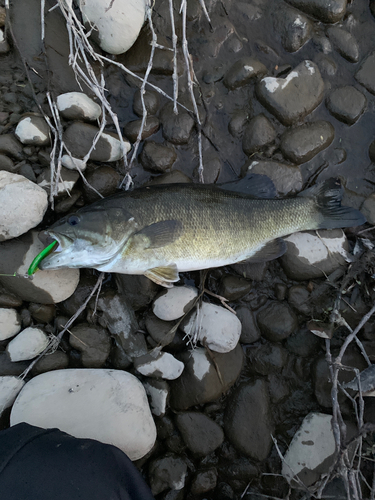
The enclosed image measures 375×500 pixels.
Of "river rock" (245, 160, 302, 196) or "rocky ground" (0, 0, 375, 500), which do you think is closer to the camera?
"rocky ground" (0, 0, 375, 500)

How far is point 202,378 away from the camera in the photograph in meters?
3.03

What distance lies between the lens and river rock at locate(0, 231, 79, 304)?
2.85 metres

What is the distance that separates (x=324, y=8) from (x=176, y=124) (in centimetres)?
212

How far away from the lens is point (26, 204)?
2.74m

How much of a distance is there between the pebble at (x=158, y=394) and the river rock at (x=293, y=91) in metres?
3.14

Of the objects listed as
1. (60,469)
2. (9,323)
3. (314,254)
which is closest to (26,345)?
(9,323)

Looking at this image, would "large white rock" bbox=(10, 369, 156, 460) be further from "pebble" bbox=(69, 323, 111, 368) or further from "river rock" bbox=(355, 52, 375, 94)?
"river rock" bbox=(355, 52, 375, 94)

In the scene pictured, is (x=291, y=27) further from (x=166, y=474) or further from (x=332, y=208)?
(x=166, y=474)

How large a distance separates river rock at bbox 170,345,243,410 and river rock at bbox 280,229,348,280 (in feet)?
3.74

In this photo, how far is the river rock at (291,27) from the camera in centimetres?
340

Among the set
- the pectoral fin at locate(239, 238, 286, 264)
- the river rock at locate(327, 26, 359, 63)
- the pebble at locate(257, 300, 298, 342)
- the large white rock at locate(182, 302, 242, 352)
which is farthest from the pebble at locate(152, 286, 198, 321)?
the river rock at locate(327, 26, 359, 63)

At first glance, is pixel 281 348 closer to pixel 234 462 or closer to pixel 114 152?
pixel 234 462

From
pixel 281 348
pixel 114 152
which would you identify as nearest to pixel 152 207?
pixel 114 152

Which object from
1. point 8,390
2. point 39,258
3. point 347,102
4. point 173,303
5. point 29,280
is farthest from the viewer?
point 347,102
